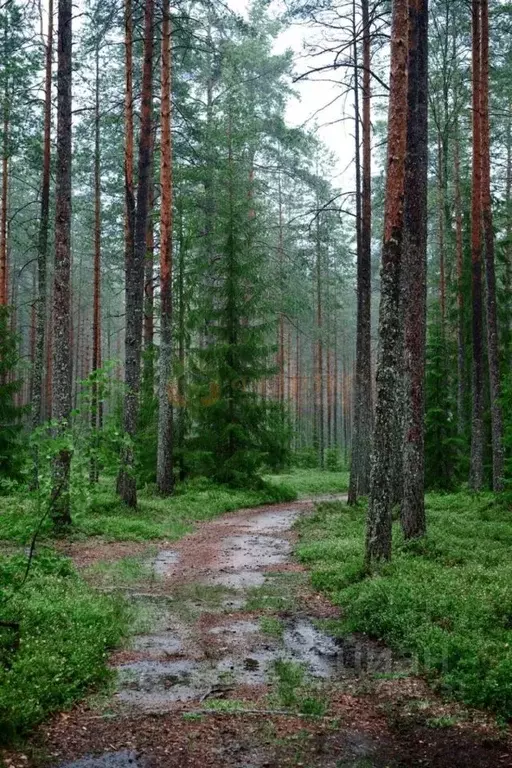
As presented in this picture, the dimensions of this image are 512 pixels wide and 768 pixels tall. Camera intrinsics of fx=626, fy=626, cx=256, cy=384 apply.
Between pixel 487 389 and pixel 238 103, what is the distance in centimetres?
1529

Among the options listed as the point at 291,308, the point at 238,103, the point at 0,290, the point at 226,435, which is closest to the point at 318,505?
the point at 226,435

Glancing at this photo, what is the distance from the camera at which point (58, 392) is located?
12797 millimetres

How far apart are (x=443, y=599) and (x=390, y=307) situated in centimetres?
423

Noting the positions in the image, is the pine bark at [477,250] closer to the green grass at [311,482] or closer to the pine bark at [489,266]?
the pine bark at [489,266]

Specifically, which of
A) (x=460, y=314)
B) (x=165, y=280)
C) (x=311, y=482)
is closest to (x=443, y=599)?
(x=165, y=280)

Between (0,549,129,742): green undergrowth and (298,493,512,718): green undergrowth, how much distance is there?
10.0ft

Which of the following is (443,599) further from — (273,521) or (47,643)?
(273,521)

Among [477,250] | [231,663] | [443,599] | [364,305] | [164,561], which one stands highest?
[477,250]

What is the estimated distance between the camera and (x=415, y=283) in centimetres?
1141

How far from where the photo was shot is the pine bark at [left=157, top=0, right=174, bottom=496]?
17.7m

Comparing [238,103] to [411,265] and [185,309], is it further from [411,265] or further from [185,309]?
[411,265]

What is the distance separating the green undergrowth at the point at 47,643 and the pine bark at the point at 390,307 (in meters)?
3.99

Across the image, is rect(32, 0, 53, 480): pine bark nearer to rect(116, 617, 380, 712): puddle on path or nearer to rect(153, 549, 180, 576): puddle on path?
rect(153, 549, 180, 576): puddle on path

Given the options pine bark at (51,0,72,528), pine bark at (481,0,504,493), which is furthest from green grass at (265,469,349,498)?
pine bark at (51,0,72,528)
